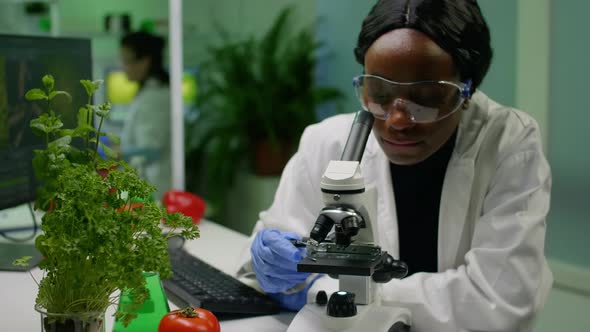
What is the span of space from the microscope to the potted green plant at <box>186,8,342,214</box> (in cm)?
263

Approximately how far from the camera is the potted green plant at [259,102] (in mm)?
3803

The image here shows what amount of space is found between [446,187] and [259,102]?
7.77ft

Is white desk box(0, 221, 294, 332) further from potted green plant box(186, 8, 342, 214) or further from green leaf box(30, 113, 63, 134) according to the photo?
potted green plant box(186, 8, 342, 214)

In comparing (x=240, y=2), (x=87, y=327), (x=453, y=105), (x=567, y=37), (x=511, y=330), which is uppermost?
(x=240, y=2)

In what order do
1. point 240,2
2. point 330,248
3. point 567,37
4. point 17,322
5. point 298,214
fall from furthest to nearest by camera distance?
point 240,2, point 567,37, point 298,214, point 17,322, point 330,248

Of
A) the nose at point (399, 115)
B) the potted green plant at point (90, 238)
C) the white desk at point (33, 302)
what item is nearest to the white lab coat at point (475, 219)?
the white desk at point (33, 302)

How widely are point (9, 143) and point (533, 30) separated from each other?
1.71 metres

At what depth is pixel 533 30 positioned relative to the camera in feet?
7.64

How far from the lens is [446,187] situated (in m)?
1.48

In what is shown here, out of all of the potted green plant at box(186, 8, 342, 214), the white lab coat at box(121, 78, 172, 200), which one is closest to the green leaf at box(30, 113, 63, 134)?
the white lab coat at box(121, 78, 172, 200)

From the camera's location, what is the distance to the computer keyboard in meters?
1.32

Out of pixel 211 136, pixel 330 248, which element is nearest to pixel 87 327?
pixel 330 248

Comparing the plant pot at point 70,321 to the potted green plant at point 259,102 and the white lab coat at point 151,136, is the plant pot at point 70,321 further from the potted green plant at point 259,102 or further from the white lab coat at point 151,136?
the potted green plant at point 259,102

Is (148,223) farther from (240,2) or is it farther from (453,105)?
(240,2)
